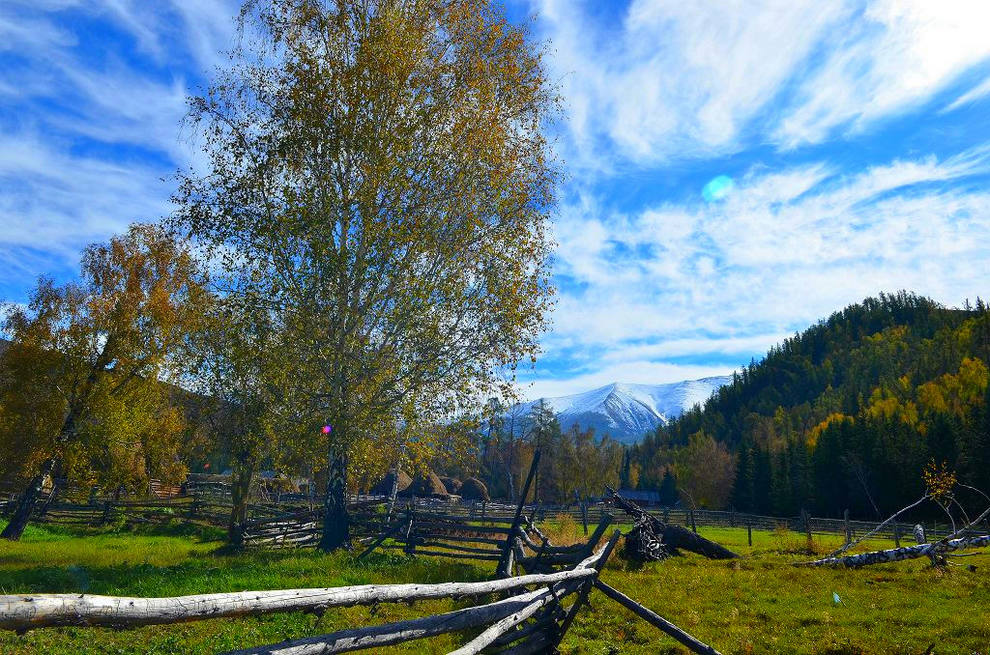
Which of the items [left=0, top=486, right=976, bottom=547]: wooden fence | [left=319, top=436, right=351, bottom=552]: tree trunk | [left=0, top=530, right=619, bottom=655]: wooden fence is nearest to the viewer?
[left=0, top=530, right=619, bottom=655]: wooden fence

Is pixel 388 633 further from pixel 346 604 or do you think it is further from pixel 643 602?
pixel 643 602

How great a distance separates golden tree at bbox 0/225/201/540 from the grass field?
16.7ft

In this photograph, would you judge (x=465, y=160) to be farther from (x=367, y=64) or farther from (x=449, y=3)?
(x=449, y=3)

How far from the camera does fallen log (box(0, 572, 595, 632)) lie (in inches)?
119

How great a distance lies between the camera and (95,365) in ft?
77.9

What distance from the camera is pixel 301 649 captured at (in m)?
4.42

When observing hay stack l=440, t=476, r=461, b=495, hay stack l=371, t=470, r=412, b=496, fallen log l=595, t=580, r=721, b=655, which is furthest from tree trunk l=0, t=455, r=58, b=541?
hay stack l=440, t=476, r=461, b=495

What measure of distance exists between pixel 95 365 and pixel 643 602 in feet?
77.0

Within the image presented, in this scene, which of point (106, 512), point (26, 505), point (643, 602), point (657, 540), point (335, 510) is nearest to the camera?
point (643, 602)

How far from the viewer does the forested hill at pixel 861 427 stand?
68250 millimetres

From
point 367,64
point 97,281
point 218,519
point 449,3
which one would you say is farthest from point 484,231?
point 218,519

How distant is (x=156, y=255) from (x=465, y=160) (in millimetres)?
16468

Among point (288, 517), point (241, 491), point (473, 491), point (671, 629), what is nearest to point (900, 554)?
point (671, 629)

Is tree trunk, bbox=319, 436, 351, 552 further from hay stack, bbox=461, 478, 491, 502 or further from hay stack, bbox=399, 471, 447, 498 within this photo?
hay stack, bbox=461, 478, 491, 502
